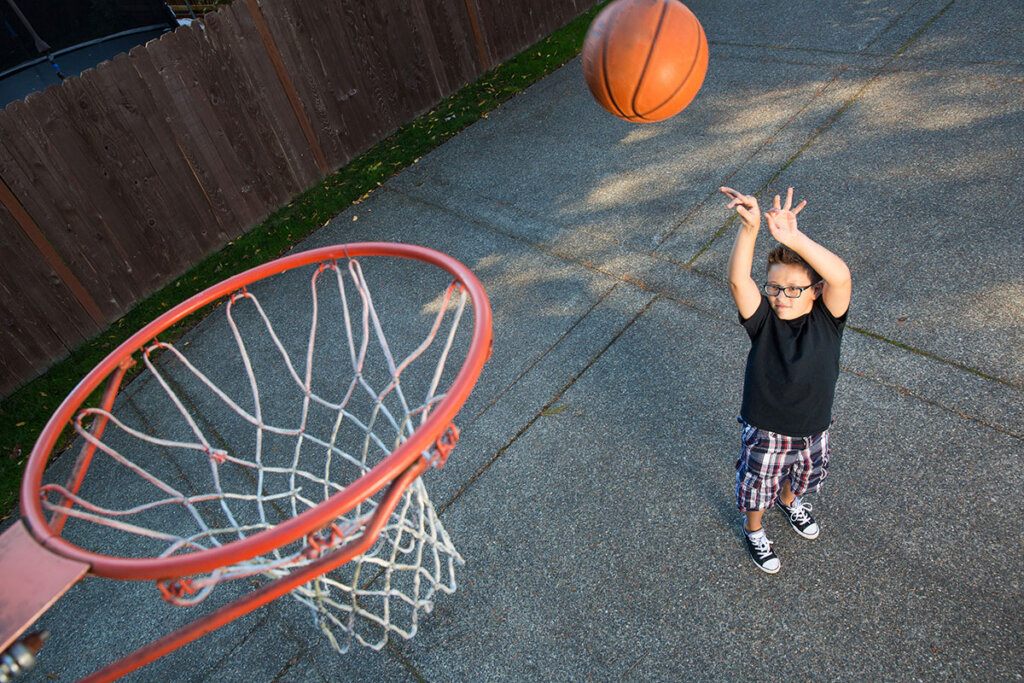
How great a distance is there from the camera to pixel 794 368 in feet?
9.29

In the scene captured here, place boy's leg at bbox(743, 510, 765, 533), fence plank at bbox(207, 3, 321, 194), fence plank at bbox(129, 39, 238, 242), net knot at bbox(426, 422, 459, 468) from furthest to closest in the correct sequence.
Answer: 1. fence plank at bbox(207, 3, 321, 194)
2. fence plank at bbox(129, 39, 238, 242)
3. boy's leg at bbox(743, 510, 765, 533)
4. net knot at bbox(426, 422, 459, 468)

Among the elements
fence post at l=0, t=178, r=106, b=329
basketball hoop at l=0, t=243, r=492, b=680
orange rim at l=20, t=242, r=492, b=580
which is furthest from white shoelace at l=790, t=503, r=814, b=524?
fence post at l=0, t=178, r=106, b=329

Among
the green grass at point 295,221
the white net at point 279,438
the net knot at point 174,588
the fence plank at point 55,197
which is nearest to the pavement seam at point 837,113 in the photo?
the white net at point 279,438

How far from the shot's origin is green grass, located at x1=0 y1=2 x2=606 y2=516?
5645mm

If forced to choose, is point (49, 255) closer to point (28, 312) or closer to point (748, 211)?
point (28, 312)

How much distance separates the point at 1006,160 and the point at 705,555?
13.4 feet

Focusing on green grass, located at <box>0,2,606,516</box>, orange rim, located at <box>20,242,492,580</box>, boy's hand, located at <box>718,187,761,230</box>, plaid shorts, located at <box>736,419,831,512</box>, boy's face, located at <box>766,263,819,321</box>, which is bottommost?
green grass, located at <box>0,2,606,516</box>

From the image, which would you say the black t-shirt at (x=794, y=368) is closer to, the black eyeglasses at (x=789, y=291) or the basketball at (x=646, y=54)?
the black eyeglasses at (x=789, y=291)

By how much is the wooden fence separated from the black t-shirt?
5813 mm

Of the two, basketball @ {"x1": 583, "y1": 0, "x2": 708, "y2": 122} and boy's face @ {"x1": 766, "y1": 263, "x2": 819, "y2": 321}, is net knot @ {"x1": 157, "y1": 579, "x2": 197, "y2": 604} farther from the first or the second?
basketball @ {"x1": 583, "y1": 0, "x2": 708, "y2": 122}

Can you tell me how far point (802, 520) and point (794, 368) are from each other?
1.01 m

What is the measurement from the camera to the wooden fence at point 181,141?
5.94 m

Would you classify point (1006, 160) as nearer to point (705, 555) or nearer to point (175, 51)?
point (705, 555)

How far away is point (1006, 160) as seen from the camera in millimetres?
5234
